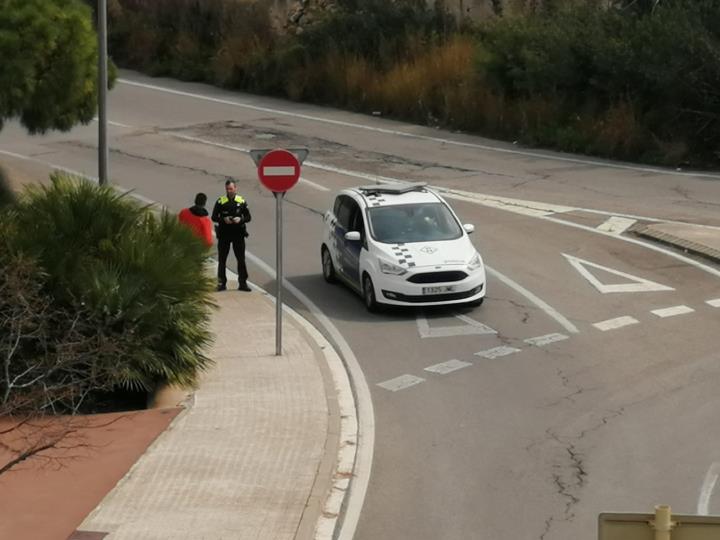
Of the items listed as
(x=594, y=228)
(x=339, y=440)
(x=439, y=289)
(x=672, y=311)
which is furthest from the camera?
(x=594, y=228)

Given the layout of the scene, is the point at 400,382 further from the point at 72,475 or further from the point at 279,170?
the point at 72,475

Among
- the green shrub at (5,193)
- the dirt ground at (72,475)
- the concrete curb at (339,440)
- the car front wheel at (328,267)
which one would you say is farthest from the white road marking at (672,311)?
the green shrub at (5,193)

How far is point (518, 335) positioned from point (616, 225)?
786cm

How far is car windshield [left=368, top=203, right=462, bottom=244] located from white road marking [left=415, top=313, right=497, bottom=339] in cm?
156

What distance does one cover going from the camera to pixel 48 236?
667 inches

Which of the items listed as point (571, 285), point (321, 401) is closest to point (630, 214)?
point (571, 285)

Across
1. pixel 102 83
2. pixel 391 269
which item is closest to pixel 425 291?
pixel 391 269

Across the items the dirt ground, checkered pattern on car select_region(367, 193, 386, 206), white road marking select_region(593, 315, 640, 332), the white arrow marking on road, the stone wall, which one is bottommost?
the dirt ground

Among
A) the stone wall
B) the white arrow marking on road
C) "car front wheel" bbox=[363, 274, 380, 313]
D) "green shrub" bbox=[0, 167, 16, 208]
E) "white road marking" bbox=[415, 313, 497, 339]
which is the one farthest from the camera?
the stone wall

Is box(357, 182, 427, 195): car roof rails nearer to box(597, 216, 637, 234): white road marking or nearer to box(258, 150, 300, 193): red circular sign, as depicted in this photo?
box(258, 150, 300, 193): red circular sign

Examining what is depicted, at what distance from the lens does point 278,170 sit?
58.7ft

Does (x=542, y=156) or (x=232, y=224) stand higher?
(x=232, y=224)

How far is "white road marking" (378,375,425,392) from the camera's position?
17141 millimetres

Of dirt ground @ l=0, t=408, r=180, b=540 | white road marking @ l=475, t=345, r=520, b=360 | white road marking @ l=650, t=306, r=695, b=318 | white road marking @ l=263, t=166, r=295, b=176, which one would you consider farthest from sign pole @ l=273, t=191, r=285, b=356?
white road marking @ l=650, t=306, r=695, b=318
